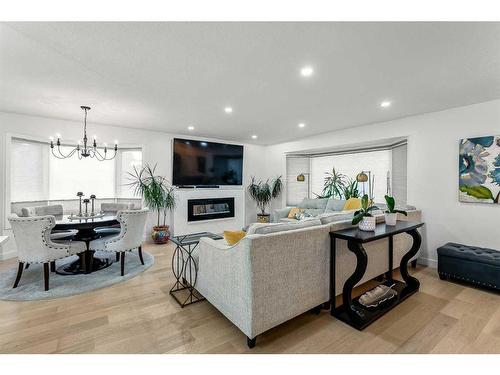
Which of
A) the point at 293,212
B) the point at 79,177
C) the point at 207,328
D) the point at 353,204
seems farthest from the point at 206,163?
the point at 207,328

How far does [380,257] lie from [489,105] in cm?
273

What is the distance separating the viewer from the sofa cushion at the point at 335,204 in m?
4.99

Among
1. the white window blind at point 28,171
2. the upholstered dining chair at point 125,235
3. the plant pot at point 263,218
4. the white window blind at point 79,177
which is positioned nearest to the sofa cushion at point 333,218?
the upholstered dining chair at point 125,235

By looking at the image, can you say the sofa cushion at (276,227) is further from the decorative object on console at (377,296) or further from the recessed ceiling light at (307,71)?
the recessed ceiling light at (307,71)

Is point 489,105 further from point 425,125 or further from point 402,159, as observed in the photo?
point 402,159

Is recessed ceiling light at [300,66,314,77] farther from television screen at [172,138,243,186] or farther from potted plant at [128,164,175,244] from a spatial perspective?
potted plant at [128,164,175,244]

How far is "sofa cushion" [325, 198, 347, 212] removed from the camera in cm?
499

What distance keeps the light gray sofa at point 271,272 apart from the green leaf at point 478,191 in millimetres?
2343

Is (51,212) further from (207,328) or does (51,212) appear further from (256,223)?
(256,223)

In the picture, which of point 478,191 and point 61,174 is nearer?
point 478,191

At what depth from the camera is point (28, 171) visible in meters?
4.32

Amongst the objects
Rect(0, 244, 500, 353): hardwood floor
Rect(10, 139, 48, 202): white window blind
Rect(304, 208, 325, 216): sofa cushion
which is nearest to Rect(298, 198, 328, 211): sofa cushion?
Rect(304, 208, 325, 216): sofa cushion

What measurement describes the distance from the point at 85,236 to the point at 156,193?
1801mm
